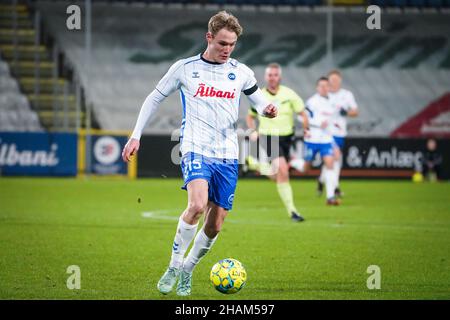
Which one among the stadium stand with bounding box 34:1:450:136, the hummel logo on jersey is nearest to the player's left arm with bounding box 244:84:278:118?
the hummel logo on jersey

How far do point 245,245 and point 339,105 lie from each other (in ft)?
28.4

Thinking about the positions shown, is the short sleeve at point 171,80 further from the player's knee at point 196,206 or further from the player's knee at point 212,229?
the player's knee at point 212,229

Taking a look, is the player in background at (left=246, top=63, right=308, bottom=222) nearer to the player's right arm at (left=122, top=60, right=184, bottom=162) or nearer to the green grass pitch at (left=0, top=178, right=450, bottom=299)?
the green grass pitch at (left=0, top=178, right=450, bottom=299)

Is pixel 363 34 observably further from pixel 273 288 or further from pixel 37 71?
pixel 273 288

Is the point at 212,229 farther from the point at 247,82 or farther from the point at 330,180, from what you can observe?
the point at 330,180

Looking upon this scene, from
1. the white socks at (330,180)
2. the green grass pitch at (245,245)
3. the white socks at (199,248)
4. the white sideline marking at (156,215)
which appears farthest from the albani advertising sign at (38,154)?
the white socks at (199,248)

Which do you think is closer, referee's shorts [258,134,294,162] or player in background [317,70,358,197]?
referee's shorts [258,134,294,162]

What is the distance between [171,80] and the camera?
7789 millimetres

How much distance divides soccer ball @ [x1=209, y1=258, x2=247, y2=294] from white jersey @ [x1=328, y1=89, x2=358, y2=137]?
11.7 meters

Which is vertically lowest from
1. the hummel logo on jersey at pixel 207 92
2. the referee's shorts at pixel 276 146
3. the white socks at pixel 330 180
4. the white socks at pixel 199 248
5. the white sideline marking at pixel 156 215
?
the white sideline marking at pixel 156 215

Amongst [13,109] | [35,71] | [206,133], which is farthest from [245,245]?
[35,71]

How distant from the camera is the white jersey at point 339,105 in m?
19.0

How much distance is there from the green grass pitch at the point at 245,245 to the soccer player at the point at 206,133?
43cm

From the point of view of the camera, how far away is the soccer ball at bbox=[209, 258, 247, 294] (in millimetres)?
7441
